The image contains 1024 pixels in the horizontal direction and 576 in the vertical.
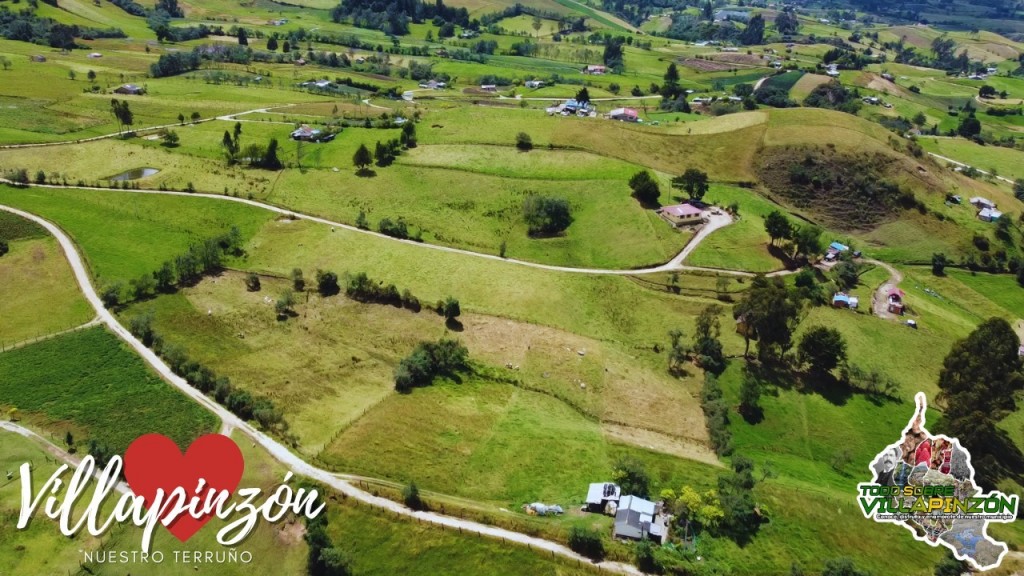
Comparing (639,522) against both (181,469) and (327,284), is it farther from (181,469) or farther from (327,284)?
(327,284)

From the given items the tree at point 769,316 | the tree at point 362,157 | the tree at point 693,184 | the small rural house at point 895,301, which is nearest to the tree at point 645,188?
the tree at point 693,184

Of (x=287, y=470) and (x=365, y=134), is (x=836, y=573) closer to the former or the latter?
(x=287, y=470)

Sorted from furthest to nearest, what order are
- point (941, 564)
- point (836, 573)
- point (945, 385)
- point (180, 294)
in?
point (180, 294) → point (945, 385) → point (941, 564) → point (836, 573)

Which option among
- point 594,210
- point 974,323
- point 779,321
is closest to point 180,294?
point 594,210

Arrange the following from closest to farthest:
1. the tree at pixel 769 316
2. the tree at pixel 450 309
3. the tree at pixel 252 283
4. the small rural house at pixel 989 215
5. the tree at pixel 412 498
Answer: the tree at pixel 412 498 → the tree at pixel 769 316 → the tree at pixel 450 309 → the tree at pixel 252 283 → the small rural house at pixel 989 215

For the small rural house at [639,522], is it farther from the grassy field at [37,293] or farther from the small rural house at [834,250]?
the small rural house at [834,250]
